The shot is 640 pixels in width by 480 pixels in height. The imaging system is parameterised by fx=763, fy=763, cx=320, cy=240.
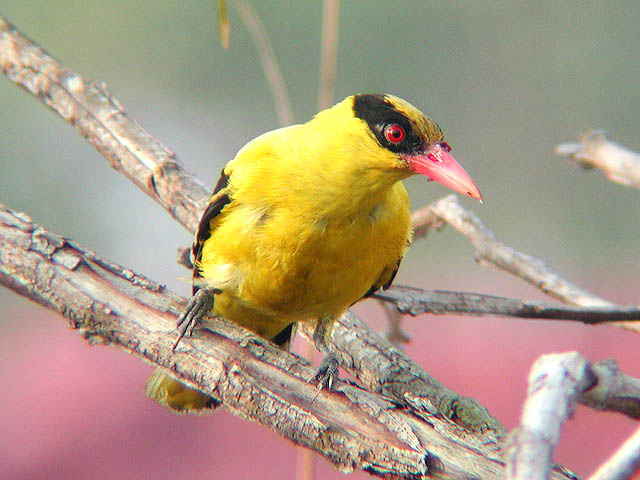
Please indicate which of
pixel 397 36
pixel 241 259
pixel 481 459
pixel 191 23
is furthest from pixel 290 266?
pixel 191 23

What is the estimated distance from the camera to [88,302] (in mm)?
2494

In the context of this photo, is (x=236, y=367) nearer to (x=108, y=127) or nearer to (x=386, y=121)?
(x=386, y=121)

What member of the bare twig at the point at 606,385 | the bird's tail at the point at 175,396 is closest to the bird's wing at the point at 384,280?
the bird's tail at the point at 175,396

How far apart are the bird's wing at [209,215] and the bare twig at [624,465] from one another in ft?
6.79

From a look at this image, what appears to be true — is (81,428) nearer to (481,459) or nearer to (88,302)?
(88,302)

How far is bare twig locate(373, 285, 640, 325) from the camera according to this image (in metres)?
2.25

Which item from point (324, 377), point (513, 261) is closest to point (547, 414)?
point (324, 377)

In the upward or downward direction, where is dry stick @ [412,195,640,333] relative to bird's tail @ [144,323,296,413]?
upward

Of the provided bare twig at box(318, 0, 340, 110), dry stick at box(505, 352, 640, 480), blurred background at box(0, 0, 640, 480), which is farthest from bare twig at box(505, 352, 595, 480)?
blurred background at box(0, 0, 640, 480)

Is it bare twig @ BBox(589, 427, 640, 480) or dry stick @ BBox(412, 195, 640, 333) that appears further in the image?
dry stick @ BBox(412, 195, 640, 333)

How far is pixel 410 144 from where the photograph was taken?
2.74 m

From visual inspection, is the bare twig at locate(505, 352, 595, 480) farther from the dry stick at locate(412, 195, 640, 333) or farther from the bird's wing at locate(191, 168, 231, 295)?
the bird's wing at locate(191, 168, 231, 295)

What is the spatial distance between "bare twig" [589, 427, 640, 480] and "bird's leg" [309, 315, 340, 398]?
1.31 m

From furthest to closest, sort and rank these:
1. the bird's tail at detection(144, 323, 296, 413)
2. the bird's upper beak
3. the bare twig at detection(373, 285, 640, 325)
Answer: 1. the bird's tail at detection(144, 323, 296, 413)
2. the bird's upper beak
3. the bare twig at detection(373, 285, 640, 325)
